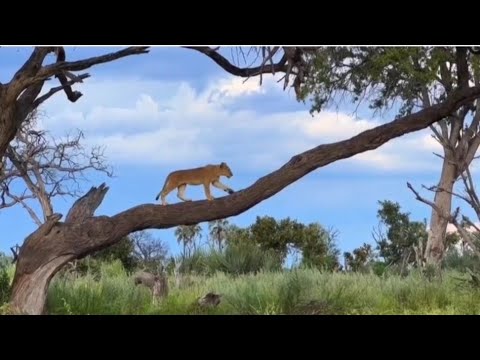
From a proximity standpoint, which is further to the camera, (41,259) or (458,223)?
(458,223)

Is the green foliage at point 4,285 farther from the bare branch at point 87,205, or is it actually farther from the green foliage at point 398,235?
the green foliage at point 398,235

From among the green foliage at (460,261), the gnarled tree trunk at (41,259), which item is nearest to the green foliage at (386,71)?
the green foliage at (460,261)

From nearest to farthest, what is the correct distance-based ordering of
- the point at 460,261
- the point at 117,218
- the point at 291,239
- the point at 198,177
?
1. the point at 117,218
2. the point at 198,177
3. the point at 291,239
4. the point at 460,261

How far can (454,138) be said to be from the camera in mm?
10281

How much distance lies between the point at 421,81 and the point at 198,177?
3.86 m

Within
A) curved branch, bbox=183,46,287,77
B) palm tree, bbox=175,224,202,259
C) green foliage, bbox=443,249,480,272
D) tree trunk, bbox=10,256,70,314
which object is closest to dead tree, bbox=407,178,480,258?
green foliage, bbox=443,249,480,272

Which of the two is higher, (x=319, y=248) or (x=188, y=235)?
(x=188, y=235)

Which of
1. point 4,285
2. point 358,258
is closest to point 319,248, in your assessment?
point 358,258

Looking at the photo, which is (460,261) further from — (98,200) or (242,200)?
(98,200)

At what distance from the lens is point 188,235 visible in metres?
7.91
